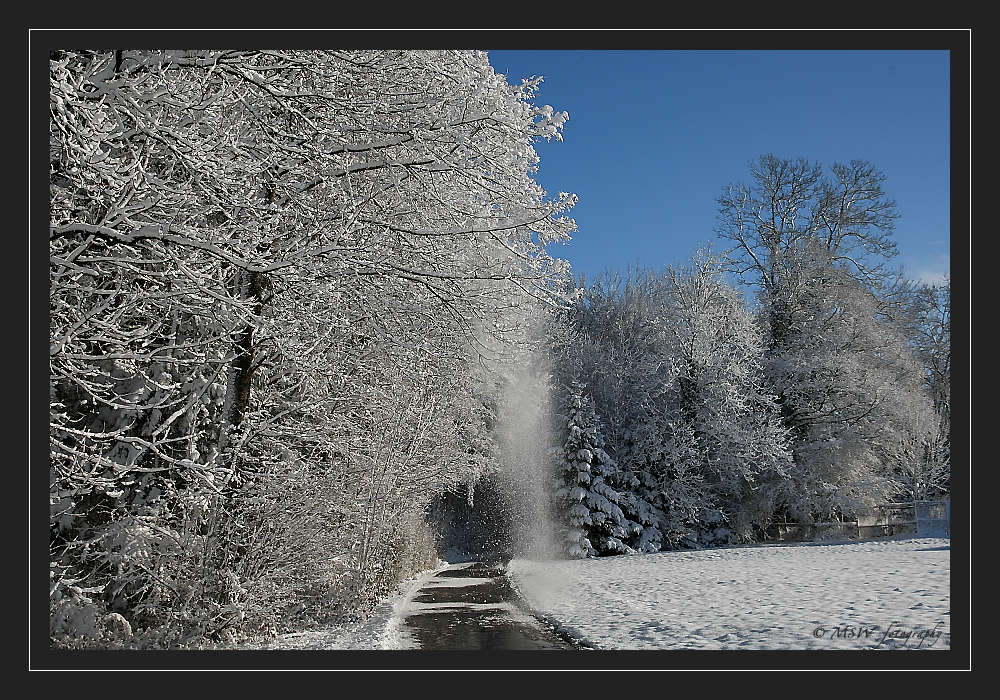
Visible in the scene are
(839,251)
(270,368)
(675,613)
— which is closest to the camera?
(270,368)

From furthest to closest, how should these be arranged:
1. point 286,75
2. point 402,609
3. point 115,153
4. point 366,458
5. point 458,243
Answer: point 402,609 → point 366,458 → point 458,243 → point 286,75 → point 115,153

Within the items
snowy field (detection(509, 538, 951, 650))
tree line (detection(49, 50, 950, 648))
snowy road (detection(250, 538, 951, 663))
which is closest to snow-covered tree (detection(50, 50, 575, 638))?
tree line (detection(49, 50, 950, 648))

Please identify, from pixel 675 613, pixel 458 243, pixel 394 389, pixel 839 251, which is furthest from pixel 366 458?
pixel 839 251

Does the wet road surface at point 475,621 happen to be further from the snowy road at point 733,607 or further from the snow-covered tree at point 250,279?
the snow-covered tree at point 250,279

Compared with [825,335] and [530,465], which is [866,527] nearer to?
[825,335]

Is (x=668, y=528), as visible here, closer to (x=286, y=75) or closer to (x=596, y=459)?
(x=596, y=459)

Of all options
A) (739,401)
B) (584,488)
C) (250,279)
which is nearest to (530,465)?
(584,488)

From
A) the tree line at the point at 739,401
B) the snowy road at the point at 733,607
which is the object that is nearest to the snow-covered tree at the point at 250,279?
the snowy road at the point at 733,607
